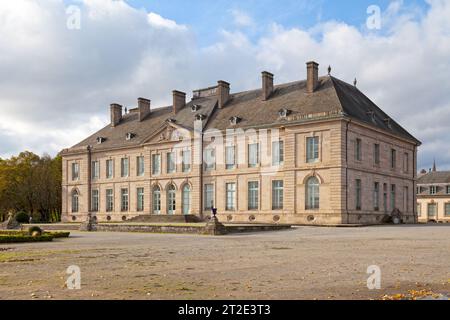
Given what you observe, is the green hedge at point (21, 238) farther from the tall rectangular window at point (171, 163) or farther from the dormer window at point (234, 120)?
the tall rectangular window at point (171, 163)

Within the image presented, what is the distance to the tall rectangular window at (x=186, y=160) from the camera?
1818 inches

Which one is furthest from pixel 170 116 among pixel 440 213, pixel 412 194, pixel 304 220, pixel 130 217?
pixel 440 213

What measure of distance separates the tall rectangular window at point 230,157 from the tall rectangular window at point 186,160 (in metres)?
4.00

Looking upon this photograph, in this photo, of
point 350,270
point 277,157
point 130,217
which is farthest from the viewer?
point 130,217

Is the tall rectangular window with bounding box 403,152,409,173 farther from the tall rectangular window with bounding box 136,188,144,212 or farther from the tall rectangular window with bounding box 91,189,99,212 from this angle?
the tall rectangular window with bounding box 91,189,99,212

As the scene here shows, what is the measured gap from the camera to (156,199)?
49562 mm

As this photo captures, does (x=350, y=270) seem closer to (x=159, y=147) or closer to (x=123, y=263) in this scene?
(x=123, y=263)

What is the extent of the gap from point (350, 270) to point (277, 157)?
30.3 m

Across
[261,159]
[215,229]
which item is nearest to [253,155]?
[261,159]

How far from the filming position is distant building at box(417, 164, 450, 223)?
66.4 meters

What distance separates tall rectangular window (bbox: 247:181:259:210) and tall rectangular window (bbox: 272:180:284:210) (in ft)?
5.09

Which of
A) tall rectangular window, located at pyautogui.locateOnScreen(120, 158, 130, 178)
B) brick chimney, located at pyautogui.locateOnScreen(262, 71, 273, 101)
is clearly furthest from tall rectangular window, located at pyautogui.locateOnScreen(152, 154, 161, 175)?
brick chimney, located at pyautogui.locateOnScreen(262, 71, 273, 101)

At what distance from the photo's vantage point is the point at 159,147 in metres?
48.6

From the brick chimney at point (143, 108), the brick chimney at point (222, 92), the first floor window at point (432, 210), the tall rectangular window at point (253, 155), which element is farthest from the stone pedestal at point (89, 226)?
the first floor window at point (432, 210)
